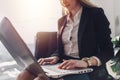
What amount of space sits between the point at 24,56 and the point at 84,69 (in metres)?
0.35

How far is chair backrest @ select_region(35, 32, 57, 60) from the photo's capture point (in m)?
1.77

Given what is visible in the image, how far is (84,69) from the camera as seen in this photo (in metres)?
1.25

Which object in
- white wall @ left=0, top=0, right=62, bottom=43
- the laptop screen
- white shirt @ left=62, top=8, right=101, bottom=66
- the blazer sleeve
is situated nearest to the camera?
the laptop screen

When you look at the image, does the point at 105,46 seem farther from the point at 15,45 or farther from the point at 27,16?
the point at 27,16

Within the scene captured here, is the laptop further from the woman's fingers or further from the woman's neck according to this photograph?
the woman's neck

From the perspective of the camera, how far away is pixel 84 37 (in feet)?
4.73

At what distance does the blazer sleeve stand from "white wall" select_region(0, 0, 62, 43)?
1.17 metres

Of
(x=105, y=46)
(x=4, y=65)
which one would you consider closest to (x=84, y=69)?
(x=105, y=46)

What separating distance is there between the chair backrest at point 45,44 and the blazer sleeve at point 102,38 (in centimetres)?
42

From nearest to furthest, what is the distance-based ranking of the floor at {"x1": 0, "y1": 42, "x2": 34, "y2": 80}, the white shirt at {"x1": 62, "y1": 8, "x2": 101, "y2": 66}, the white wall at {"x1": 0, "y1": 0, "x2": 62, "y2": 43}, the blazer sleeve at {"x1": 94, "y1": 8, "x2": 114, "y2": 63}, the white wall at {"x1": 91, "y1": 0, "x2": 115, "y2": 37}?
the blazer sleeve at {"x1": 94, "y1": 8, "x2": 114, "y2": 63}
the white shirt at {"x1": 62, "y1": 8, "x2": 101, "y2": 66}
the floor at {"x1": 0, "y1": 42, "x2": 34, "y2": 80}
the white wall at {"x1": 0, "y1": 0, "x2": 62, "y2": 43}
the white wall at {"x1": 91, "y1": 0, "x2": 115, "y2": 37}

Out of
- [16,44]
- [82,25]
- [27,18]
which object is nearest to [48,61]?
[82,25]

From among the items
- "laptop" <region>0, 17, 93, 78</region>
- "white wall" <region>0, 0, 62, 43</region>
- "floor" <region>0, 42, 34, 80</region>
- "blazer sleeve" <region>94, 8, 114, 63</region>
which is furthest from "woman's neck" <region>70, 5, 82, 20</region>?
"white wall" <region>0, 0, 62, 43</region>

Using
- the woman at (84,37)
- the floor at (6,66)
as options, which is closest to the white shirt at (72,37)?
the woman at (84,37)

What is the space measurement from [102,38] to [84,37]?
108 millimetres
